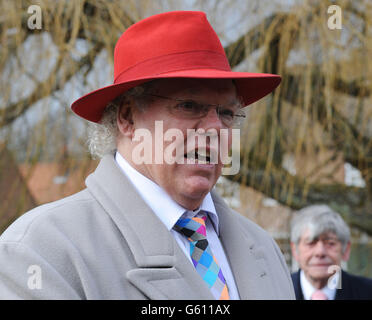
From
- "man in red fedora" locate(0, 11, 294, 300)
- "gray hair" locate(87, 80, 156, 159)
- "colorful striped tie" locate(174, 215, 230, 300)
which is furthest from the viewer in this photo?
"gray hair" locate(87, 80, 156, 159)

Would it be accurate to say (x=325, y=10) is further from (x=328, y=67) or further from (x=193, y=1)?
(x=193, y=1)

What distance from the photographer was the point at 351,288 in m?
3.20

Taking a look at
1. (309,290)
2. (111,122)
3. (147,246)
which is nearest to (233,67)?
(309,290)

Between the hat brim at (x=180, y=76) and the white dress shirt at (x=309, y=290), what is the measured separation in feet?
5.26

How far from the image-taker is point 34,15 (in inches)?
131

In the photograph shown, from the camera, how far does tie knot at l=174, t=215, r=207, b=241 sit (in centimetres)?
159

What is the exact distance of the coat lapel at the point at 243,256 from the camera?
162 centimetres

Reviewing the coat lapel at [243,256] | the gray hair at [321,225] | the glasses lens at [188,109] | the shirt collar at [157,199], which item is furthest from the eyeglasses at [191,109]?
the gray hair at [321,225]

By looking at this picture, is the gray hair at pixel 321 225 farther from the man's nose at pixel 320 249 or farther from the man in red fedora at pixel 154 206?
the man in red fedora at pixel 154 206

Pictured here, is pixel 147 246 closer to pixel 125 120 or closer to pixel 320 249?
pixel 125 120

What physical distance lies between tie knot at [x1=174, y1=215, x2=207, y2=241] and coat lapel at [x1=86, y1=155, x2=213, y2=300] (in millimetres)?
89

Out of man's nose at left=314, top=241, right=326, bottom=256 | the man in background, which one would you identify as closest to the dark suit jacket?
the man in background

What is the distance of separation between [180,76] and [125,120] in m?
0.28

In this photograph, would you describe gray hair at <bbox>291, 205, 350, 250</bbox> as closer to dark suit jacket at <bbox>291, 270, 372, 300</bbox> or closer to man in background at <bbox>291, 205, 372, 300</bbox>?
man in background at <bbox>291, 205, 372, 300</bbox>
